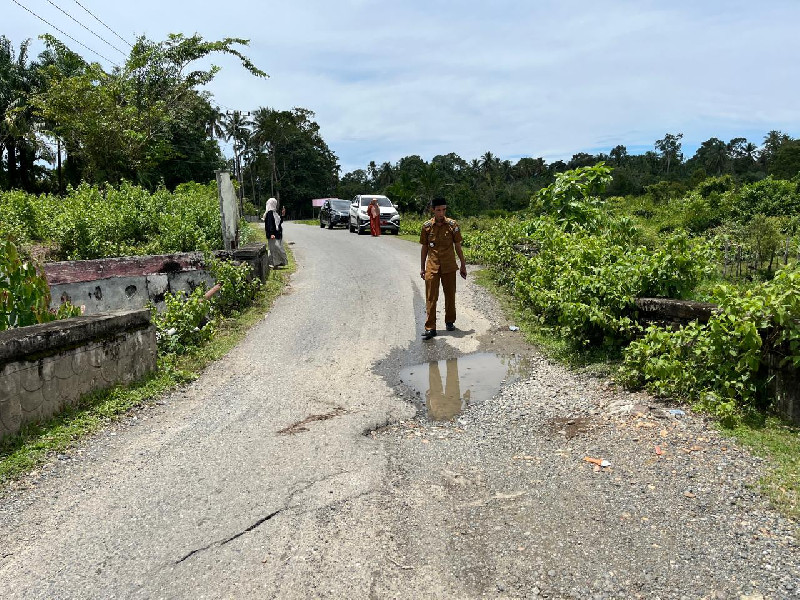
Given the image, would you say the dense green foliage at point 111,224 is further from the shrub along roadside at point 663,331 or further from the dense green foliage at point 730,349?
the dense green foliage at point 730,349

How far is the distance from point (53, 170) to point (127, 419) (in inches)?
1597

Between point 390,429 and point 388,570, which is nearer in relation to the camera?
point 388,570

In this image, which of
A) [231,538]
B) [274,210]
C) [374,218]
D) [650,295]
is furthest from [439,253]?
[374,218]

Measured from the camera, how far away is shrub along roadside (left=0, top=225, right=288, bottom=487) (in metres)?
4.54

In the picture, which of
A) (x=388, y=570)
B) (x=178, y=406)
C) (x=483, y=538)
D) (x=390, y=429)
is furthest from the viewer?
(x=178, y=406)

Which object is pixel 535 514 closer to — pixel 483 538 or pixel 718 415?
pixel 483 538

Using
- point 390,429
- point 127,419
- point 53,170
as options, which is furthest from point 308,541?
point 53,170

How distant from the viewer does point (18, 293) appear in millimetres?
5797

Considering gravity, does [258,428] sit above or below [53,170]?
below

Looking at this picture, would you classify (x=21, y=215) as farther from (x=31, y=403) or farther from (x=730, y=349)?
(x=730, y=349)

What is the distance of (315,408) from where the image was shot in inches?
223

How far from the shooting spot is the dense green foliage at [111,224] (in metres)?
11.9

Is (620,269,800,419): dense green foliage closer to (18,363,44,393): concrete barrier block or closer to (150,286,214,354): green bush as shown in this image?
(18,363,44,393): concrete barrier block

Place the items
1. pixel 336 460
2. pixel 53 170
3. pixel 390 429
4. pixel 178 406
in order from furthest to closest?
pixel 53 170
pixel 178 406
pixel 390 429
pixel 336 460
